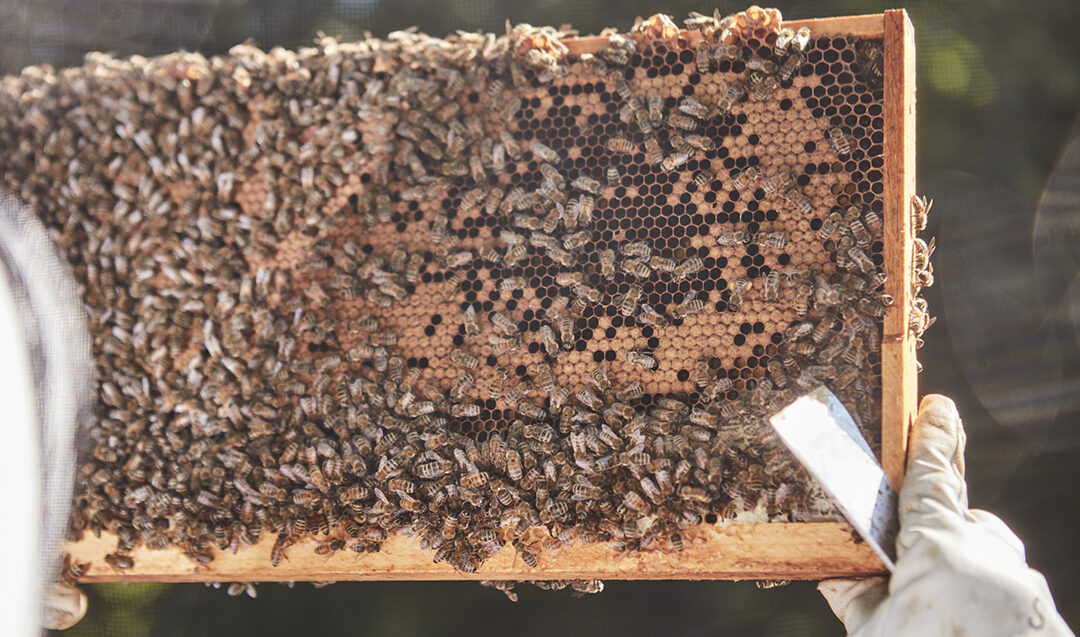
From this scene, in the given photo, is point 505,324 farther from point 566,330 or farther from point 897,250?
point 897,250

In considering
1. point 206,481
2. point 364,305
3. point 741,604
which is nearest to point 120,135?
point 364,305

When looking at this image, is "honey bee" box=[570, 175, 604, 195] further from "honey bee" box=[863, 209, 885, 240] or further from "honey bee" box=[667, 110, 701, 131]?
"honey bee" box=[863, 209, 885, 240]

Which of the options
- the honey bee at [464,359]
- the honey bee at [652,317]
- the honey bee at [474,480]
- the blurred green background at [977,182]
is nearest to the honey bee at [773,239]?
the honey bee at [652,317]

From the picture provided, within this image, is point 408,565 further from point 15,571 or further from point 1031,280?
point 1031,280

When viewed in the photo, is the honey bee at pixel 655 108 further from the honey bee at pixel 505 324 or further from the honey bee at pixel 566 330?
the honey bee at pixel 505 324

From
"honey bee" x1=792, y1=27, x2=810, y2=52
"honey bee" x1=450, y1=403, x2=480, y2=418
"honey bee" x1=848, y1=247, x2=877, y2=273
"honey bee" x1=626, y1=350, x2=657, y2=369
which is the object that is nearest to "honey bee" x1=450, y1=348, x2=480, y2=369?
"honey bee" x1=450, y1=403, x2=480, y2=418
